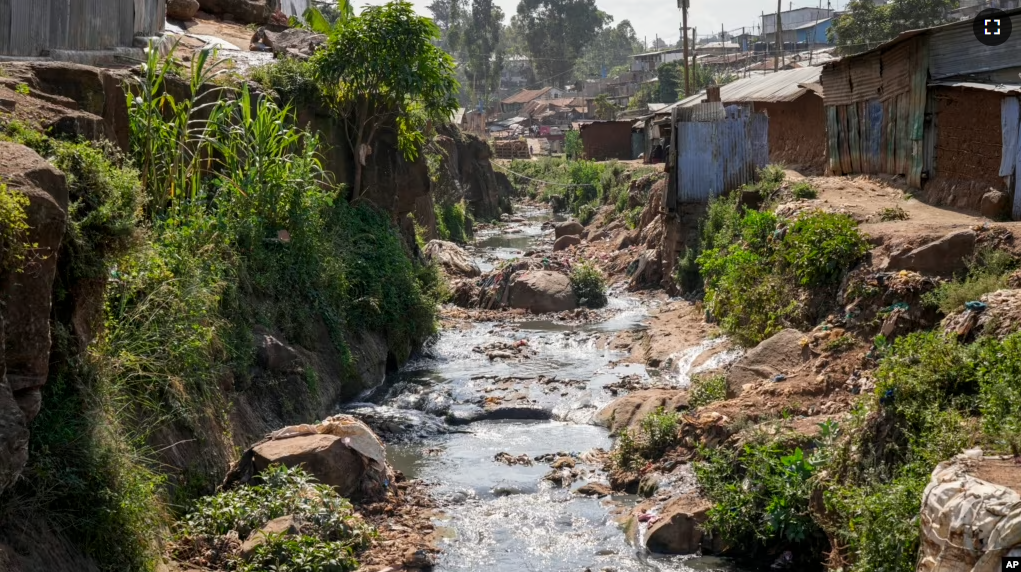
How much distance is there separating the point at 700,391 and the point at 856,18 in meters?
28.7

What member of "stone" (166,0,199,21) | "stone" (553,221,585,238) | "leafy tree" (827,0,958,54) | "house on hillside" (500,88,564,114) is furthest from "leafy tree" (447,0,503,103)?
"stone" (166,0,199,21)

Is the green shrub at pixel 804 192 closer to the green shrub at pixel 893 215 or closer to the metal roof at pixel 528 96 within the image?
the green shrub at pixel 893 215

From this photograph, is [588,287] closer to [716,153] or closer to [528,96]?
[716,153]

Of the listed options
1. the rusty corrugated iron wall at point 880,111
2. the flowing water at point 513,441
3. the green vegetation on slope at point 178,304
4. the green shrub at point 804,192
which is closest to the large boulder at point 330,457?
the green vegetation on slope at point 178,304

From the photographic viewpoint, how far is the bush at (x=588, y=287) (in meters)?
17.8

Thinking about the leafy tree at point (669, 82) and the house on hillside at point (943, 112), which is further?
the leafy tree at point (669, 82)

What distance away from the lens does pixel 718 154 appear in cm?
1731

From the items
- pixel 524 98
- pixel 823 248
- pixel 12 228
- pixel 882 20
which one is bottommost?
pixel 823 248

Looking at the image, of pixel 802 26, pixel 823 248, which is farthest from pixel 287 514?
pixel 802 26

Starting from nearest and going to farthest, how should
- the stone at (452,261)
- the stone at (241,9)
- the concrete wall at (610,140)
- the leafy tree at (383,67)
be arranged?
the leafy tree at (383,67) → the stone at (241,9) → the stone at (452,261) → the concrete wall at (610,140)

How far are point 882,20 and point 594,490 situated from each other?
99.4 feet

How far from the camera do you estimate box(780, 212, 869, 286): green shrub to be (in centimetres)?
1084

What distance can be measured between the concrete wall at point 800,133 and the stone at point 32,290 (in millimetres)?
15573

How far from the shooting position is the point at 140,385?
744 centimetres
